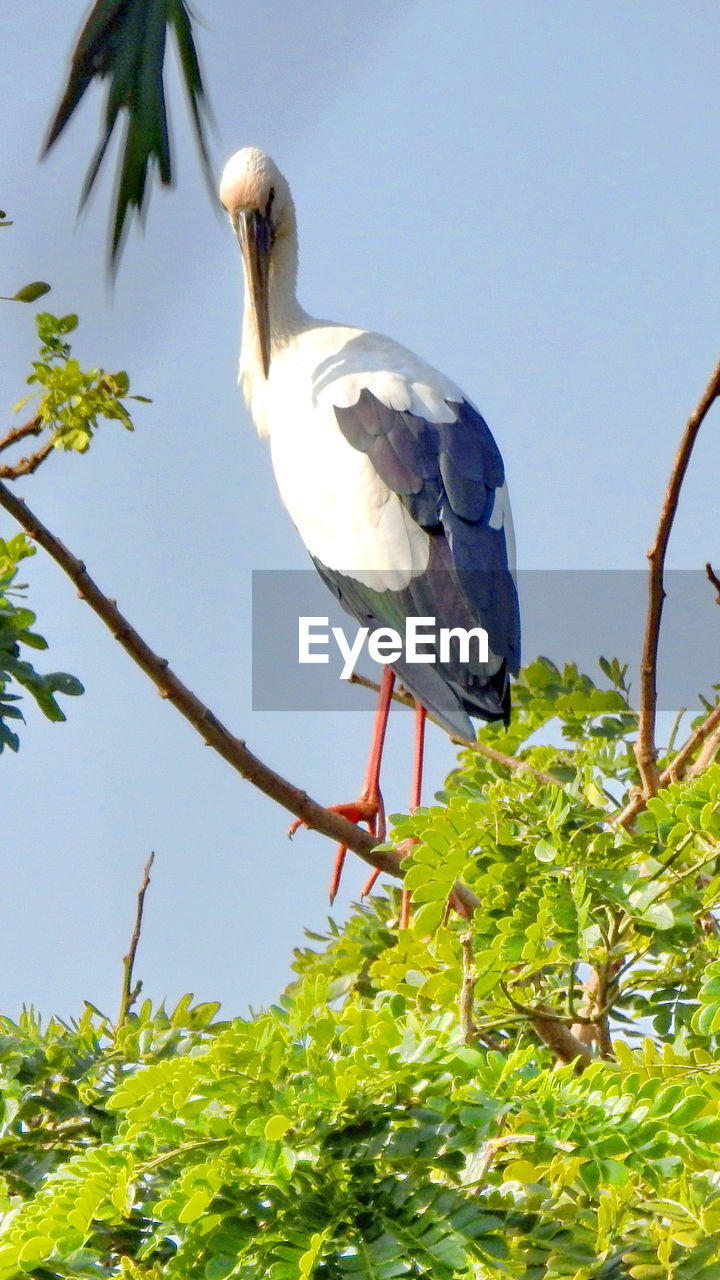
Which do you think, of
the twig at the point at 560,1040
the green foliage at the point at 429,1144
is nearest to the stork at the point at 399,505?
the twig at the point at 560,1040

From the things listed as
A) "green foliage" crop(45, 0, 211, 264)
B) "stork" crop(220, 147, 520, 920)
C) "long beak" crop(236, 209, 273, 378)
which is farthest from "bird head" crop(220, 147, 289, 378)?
"green foliage" crop(45, 0, 211, 264)

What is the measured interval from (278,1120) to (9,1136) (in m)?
0.68

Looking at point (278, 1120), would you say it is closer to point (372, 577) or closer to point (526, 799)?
point (526, 799)

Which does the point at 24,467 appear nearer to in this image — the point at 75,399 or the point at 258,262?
the point at 75,399

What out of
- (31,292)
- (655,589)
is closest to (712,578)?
(655,589)

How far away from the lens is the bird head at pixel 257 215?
4816 millimetres

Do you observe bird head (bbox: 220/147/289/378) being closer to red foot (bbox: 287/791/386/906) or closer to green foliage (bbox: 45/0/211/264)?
green foliage (bbox: 45/0/211/264)

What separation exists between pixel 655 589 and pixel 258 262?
9.65 ft

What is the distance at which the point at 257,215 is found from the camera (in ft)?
16.1

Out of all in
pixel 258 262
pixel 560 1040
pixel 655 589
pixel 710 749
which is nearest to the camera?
pixel 560 1040

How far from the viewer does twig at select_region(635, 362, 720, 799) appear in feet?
7.03

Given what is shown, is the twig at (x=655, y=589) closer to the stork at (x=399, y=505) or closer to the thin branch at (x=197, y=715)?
the thin branch at (x=197, y=715)

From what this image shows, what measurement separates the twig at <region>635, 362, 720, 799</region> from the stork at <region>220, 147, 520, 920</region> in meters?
0.89

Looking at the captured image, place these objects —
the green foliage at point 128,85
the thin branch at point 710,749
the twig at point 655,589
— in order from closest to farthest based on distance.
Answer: the twig at point 655,589 < the thin branch at point 710,749 < the green foliage at point 128,85
